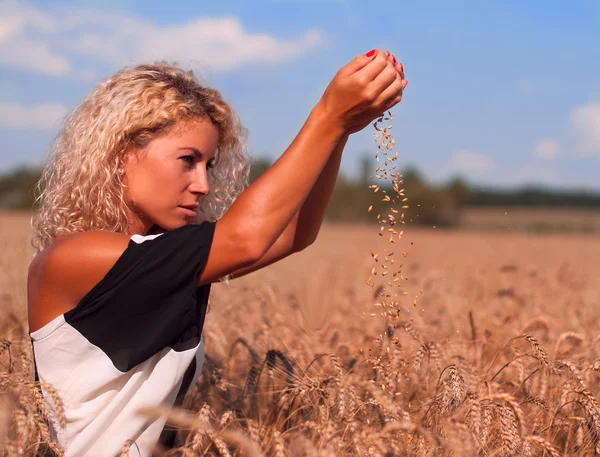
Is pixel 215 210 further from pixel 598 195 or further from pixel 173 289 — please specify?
pixel 598 195

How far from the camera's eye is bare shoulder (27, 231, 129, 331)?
172 centimetres


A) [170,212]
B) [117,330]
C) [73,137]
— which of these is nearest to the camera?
[117,330]

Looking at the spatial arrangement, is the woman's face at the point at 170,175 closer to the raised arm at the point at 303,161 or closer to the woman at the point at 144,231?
the woman at the point at 144,231

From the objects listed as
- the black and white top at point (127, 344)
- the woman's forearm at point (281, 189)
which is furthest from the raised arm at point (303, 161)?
the black and white top at point (127, 344)

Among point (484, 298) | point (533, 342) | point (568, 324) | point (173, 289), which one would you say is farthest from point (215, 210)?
point (484, 298)

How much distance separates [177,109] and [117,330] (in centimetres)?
65

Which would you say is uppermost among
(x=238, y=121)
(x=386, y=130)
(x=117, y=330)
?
(x=238, y=121)

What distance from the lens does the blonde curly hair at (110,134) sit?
194 centimetres

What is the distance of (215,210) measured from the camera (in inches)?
94.9

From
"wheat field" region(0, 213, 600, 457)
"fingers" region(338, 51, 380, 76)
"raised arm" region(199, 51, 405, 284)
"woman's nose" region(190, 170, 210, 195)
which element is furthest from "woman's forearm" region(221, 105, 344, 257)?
"wheat field" region(0, 213, 600, 457)

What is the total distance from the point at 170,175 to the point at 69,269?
38cm

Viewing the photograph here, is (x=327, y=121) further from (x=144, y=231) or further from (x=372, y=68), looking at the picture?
(x=144, y=231)

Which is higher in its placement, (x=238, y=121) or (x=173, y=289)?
(x=238, y=121)

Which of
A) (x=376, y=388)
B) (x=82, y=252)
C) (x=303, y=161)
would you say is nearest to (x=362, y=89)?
(x=303, y=161)
